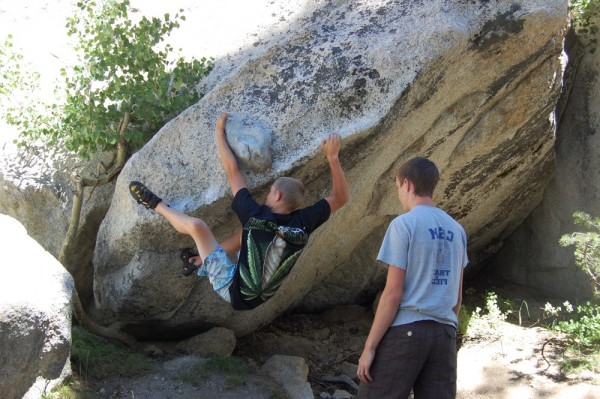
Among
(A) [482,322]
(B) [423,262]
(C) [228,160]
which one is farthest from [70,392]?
(A) [482,322]

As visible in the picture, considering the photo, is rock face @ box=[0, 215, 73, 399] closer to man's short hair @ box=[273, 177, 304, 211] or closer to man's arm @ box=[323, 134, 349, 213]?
man's short hair @ box=[273, 177, 304, 211]

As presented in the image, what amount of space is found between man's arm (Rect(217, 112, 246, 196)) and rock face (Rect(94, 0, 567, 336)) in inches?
5.3

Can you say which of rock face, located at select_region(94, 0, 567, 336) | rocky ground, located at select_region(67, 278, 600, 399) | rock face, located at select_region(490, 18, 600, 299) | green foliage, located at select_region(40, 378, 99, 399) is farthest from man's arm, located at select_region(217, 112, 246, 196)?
rock face, located at select_region(490, 18, 600, 299)

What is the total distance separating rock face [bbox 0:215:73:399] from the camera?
360cm

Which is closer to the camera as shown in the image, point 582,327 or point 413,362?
point 413,362

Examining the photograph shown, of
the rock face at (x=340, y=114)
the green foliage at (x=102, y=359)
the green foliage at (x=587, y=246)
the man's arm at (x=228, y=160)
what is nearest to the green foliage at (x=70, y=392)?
the green foliage at (x=102, y=359)

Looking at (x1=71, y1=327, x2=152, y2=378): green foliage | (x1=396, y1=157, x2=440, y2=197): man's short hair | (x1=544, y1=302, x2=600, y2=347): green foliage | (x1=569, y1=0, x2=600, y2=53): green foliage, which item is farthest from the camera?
(x1=569, y1=0, x2=600, y2=53): green foliage

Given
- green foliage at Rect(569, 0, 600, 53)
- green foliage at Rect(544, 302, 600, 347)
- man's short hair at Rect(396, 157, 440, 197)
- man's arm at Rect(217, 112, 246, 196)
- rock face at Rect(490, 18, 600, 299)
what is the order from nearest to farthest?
man's short hair at Rect(396, 157, 440, 197), man's arm at Rect(217, 112, 246, 196), green foliage at Rect(544, 302, 600, 347), green foliage at Rect(569, 0, 600, 53), rock face at Rect(490, 18, 600, 299)

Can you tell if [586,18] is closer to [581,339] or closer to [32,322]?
[581,339]

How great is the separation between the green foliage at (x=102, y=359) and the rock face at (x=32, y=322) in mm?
278

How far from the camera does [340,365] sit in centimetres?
538

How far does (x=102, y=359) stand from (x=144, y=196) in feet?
3.34

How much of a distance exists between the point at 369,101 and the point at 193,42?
5.55ft

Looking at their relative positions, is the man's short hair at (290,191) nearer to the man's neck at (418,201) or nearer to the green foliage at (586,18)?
the man's neck at (418,201)
